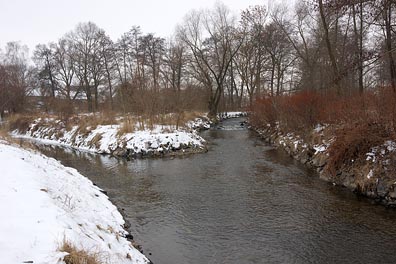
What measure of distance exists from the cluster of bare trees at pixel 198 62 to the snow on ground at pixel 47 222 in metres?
13.0

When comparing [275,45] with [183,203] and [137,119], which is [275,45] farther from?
[183,203]

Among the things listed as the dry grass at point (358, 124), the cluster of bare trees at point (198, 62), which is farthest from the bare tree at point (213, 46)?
the dry grass at point (358, 124)

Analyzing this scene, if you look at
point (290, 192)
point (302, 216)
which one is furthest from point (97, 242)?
point (290, 192)

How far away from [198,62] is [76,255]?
34.6 meters

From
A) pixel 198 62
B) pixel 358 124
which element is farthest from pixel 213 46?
pixel 358 124

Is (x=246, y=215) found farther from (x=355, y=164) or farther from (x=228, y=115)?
(x=228, y=115)

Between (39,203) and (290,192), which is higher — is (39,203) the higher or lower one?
the higher one

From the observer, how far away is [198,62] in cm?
3716

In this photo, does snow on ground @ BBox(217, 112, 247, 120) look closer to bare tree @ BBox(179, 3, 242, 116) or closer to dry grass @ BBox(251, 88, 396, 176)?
bare tree @ BBox(179, 3, 242, 116)

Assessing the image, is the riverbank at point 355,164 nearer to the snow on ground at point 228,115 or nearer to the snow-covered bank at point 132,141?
the snow-covered bank at point 132,141

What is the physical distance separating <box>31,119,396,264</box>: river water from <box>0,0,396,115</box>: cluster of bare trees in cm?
898

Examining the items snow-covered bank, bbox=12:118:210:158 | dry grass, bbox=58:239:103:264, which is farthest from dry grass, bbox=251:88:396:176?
dry grass, bbox=58:239:103:264

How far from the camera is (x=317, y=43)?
2788cm

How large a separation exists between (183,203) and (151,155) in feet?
26.4
